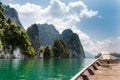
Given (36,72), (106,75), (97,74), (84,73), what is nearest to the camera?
(84,73)

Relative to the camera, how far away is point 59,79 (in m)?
41.8

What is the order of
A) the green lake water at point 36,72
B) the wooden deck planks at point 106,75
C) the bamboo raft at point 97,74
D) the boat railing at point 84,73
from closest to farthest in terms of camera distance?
the boat railing at point 84,73, the bamboo raft at point 97,74, the wooden deck planks at point 106,75, the green lake water at point 36,72

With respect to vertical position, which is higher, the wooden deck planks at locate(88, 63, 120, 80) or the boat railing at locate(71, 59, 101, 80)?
the boat railing at locate(71, 59, 101, 80)

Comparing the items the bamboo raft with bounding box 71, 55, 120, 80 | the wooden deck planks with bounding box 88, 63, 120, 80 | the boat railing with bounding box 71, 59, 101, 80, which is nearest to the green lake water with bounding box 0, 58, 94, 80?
the bamboo raft with bounding box 71, 55, 120, 80

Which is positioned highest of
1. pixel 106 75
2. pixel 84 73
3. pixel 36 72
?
pixel 84 73

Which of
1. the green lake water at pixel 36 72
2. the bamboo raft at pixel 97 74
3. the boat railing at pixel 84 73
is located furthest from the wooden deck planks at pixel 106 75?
the green lake water at pixel 36 72

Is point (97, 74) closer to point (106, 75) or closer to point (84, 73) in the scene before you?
point (106, 75)

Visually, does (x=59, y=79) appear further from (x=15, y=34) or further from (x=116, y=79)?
(x=15, y=34)

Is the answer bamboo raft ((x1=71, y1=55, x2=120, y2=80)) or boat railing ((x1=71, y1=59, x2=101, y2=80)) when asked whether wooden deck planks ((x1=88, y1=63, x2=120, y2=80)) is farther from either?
boat railing ((x1=71, y1=59, x2=101, y2=80))

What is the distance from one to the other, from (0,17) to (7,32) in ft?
141

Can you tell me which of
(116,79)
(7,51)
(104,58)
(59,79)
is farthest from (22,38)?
(116,79)

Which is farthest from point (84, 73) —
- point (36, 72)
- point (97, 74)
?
point (36, 72)

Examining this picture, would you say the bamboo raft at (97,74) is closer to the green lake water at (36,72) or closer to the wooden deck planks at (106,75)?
the wooden deck planks at (106,75)

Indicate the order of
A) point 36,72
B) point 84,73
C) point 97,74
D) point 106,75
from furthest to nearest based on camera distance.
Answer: point 36,72 → point 97,74 → point 106,75 → point 84,73
